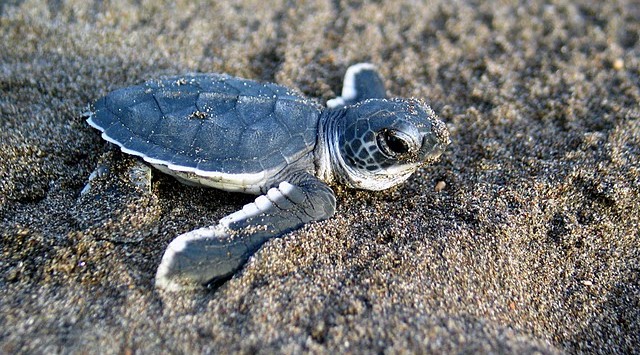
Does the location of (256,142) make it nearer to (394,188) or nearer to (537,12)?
(394,188)

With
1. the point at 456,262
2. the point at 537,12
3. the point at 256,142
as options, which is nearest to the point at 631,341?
the point at 456,262

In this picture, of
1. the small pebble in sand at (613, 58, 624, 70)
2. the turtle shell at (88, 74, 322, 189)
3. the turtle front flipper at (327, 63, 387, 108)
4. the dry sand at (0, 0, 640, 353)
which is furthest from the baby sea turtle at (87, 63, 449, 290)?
Result: the small pebble in sand at (613, 58, 624, 70)

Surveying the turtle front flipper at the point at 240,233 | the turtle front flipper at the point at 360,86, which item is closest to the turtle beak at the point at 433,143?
the turtle front flipper at the point at 240,233

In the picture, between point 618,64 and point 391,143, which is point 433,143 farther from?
point 618,64

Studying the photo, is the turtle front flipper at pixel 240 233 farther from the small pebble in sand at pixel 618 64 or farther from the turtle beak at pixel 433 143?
the small pebble in sand at pixel 618 64

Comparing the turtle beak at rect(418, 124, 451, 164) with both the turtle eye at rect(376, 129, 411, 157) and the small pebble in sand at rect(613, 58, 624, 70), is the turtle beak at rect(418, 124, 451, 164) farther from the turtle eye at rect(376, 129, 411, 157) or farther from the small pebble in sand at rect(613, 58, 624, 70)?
the small pebble in sand at rect(613, 58, 624, 70)

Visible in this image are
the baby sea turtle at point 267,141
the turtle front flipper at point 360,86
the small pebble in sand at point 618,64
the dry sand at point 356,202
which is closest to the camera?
the dry sand at point 356,202

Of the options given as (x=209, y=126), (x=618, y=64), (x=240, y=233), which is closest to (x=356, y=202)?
(x=240, y=233)
